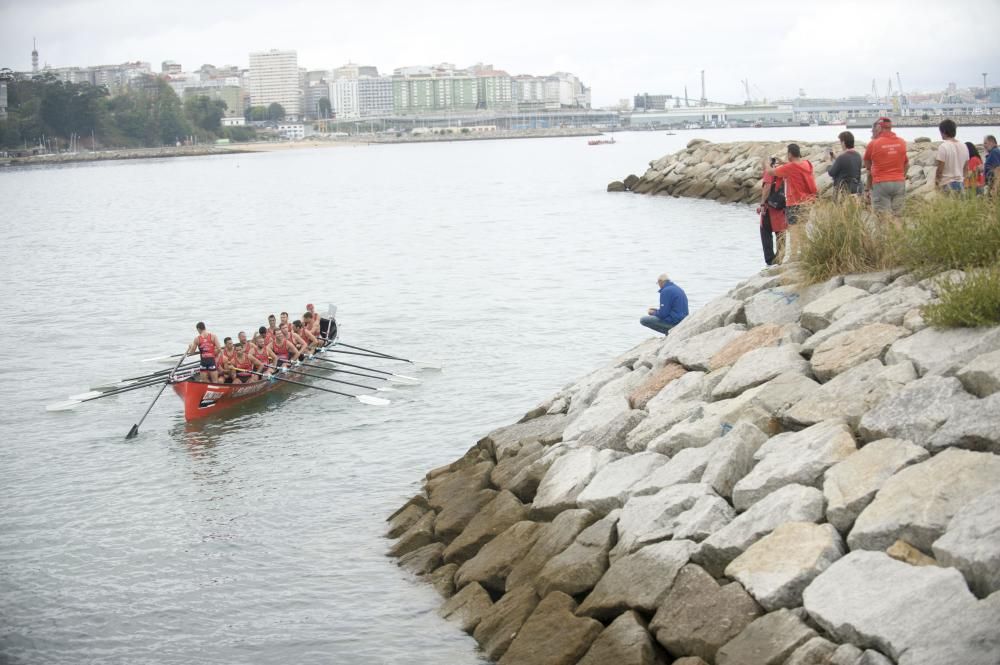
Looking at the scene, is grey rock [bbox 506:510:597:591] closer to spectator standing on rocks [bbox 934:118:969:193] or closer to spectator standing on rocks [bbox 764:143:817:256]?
spectator standing on rocks [bbox 764:143:817:256]

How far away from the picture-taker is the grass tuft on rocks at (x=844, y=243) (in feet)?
43.0

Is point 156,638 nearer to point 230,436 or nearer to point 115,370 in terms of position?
point 230,436

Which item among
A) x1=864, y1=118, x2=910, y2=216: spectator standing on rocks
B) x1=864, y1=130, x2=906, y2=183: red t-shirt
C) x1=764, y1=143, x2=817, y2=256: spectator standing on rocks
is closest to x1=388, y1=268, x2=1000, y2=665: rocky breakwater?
x1=864, y1=118, x2=910, y2=216: spectator standing on rocks

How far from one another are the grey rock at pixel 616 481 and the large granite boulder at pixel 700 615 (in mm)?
1833

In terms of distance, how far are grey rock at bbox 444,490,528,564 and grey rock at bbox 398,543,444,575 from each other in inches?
10.7

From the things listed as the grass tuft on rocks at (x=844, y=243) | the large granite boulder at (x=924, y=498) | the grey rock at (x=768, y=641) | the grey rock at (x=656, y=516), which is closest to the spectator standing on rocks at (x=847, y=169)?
the grass tuft on rocks at (x=844, y=243)

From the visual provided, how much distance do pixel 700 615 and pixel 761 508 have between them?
3.60 feet

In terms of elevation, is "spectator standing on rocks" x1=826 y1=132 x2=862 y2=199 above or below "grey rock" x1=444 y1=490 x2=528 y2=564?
above

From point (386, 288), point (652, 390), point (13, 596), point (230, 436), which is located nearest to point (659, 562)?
point (652, 390)

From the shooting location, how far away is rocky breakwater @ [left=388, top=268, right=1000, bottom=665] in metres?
7.77

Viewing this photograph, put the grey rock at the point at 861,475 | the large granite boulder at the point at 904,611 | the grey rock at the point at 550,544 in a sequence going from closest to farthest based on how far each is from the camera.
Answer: the large granite boulder at the point at 904,611
the grey rock at the point at 861,475
the grey rock at the point at 550,544

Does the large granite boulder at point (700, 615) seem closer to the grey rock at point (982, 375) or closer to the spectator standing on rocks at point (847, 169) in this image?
the grey rock at point (982, 375)

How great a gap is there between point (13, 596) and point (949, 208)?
37.5 ft

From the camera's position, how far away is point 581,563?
402 inches
